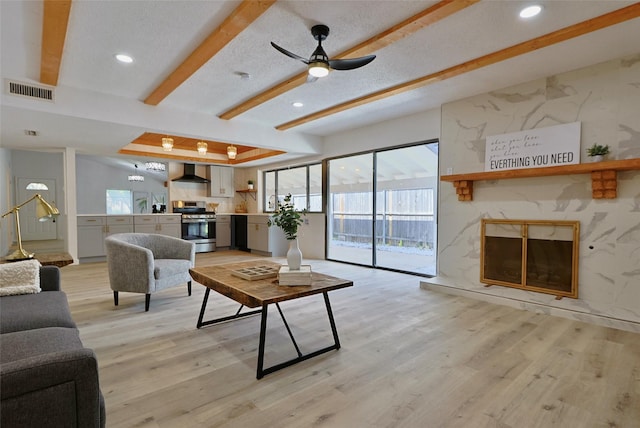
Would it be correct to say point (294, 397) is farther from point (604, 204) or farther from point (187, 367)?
point (604, 204)

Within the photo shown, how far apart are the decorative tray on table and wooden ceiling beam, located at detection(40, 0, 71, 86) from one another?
7.16ft

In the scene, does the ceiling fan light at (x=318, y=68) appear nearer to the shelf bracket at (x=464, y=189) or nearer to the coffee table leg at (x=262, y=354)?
the coffee table leg at (x=262, y=354)

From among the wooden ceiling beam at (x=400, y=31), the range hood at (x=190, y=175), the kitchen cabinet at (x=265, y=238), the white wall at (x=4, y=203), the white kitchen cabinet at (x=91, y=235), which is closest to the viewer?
the wooden ceiling beam at (x=400, y=31)

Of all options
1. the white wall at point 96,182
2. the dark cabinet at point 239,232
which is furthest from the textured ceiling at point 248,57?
the white wall at point 96,182

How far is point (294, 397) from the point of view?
1.83 meters

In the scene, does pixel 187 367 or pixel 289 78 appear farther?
pixel 289 78

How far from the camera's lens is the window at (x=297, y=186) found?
6.82 m

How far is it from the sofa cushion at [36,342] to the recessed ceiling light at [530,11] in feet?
10.9

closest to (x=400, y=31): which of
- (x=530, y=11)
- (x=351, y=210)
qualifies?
(x=530, y=11)

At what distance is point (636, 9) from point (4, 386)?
3851mm

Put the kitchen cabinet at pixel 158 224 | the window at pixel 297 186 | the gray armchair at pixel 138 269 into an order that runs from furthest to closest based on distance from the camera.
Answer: the window at pixel 297 186
the kitchen cabinet at pixel 158 224
the gray armchair at pixel 138 269

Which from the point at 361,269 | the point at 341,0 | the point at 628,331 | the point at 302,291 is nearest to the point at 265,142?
the point at 361,269

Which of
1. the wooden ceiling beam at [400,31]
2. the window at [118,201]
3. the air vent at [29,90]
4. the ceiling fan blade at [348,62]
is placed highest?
the wooden ceiling beam at [400,31]

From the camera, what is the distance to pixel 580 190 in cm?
326
